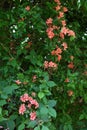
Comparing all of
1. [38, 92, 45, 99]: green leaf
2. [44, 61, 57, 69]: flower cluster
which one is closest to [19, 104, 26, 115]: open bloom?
[38, 92, 45, 99]: green leaf

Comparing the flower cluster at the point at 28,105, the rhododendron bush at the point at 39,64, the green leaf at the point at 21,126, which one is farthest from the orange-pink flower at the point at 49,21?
the green leaf at the point at 21,126

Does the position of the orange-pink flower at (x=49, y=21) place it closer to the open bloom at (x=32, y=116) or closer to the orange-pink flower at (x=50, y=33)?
the orange-pink flower at (x=50, y=33)

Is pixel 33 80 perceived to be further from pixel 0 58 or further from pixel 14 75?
pixel 0 58

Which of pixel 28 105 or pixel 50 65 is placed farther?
pixel 50 65

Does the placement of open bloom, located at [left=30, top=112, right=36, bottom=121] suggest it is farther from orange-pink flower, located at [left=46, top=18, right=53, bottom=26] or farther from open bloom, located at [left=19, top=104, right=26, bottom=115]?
orange-pink flower, located at [left=46, top=18, right=53, bottom=26]

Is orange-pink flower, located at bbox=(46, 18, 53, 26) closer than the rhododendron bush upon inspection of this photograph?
No

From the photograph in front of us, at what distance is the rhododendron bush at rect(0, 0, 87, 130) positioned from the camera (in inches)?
70.6

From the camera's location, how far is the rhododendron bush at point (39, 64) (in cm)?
179

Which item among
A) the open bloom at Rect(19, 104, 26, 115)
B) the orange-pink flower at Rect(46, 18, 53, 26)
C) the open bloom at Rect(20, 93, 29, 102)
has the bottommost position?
the open bloom at Rect(19, 104, 26, 115)

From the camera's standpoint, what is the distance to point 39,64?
1.97 m

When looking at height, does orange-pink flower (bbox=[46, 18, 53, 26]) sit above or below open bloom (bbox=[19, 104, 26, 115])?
above

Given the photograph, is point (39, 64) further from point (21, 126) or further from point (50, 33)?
point (21, 126)

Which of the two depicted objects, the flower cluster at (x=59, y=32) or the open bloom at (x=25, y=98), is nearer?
the open bloom at (x=25, y=98)

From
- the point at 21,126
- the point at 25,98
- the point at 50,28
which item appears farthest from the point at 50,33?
the point at 21,126
